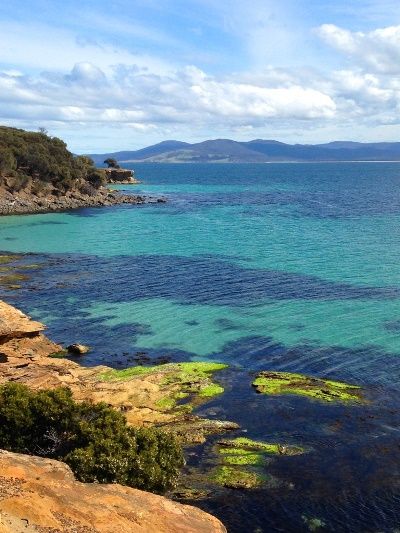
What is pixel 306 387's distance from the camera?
3366 centimetres

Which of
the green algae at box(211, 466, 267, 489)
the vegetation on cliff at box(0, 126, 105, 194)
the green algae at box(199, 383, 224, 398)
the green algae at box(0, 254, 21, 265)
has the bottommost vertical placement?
the green algae at box(211, 466, 267, 489)

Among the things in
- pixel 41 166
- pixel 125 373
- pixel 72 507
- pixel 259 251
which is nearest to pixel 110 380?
pixel 125 373

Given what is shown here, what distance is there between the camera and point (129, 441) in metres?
22.4

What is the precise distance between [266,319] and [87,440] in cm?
2659

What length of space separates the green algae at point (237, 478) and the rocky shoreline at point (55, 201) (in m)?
98.8

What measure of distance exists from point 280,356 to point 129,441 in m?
19.1

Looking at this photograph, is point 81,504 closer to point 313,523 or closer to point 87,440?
point 87,440

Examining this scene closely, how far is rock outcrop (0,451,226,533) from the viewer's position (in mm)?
14672

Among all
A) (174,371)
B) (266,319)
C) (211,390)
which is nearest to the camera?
(211,390)

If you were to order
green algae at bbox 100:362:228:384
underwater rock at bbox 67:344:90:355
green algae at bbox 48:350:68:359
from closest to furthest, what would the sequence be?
green algae at bbox 100:362:228:384 → green algae at bbox 48:350:68:359 → underwater rock at bbox 67:344:90:355

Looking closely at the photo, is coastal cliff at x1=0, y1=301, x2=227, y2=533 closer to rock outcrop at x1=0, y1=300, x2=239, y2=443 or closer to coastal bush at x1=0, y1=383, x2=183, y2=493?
rock outcrop at x1=0, y1=300, x2=239, y2=443

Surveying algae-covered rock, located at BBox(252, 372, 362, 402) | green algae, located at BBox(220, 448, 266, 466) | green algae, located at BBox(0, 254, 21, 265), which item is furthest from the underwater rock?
green algae, located at BBox(0, 254, 21, 265)

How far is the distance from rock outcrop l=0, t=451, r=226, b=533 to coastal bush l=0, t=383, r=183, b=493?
2541mm

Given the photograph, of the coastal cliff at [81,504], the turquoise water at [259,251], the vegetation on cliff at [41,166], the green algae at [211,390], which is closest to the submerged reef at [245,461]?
the coastal cliff at [81,504]
